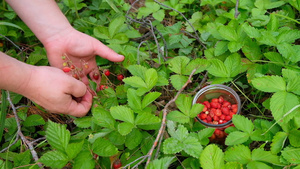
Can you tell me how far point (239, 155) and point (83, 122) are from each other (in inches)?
40.2

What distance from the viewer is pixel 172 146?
1527mm

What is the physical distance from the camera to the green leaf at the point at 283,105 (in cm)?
154

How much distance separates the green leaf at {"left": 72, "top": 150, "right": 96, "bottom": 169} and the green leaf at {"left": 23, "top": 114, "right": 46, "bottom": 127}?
1.94 ft

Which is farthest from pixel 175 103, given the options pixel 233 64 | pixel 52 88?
pixel 52 88

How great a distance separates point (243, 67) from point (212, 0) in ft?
2.78

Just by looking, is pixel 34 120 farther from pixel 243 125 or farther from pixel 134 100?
pixel 243 125

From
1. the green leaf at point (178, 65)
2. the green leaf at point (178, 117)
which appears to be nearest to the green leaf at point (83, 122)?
the green leaf at point (178, 117)

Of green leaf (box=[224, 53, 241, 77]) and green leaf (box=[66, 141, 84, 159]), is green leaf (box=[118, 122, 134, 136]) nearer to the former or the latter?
green leaf (box=[66, 141, 84, 159])

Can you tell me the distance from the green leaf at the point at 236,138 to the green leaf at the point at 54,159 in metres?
0.93

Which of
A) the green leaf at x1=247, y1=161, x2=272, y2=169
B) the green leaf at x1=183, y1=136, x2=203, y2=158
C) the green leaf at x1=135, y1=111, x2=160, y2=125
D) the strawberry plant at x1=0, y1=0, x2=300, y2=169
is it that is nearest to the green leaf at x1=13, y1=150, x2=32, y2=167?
the strawberry plant at x1=0, y1=0, x2=300, y2=169

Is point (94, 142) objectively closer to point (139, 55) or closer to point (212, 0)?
point (139, 55)

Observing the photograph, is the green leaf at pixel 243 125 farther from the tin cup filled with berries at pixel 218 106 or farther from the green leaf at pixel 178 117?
the green leaf at pixel 178 117

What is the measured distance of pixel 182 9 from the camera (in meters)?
2.61

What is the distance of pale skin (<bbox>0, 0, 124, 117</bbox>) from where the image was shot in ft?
5.42
